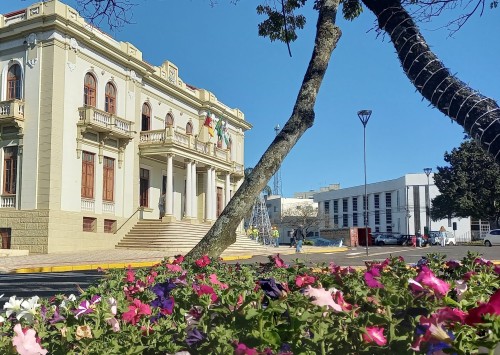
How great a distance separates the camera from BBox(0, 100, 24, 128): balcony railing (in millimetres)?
23766

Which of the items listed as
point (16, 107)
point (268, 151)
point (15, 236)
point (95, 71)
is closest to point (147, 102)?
point (95, 71)

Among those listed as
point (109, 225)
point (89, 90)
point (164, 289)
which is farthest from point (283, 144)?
point (109, 225)

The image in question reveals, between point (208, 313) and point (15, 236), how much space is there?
962 inches

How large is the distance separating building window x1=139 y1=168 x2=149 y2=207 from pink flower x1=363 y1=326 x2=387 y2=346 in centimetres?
3009

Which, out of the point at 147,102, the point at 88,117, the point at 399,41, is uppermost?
the point at 147,102

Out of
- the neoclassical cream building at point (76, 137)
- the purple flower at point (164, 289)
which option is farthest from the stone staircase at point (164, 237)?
the purple flower at point (164, 289)

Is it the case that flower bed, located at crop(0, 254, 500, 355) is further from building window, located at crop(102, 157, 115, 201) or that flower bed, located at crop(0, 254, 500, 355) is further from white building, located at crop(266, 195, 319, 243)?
white building, located at crop(266, 195, 319, 243)

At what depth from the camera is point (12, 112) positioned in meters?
23.8

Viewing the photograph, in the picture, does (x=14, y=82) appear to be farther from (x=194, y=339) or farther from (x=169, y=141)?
(x=194, y=339)

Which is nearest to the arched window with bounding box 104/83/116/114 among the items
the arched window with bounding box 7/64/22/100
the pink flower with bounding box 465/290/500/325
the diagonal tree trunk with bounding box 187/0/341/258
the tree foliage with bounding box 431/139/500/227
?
the arched window with bounding box 7/64/22/100

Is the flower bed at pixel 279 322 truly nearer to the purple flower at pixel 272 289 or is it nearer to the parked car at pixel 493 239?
the purple flower at pixel 272 289

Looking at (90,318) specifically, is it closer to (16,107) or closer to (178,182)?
(16,107)

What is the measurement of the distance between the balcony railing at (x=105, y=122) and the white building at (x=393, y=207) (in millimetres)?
51067

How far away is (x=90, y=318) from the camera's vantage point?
6.41 feet
